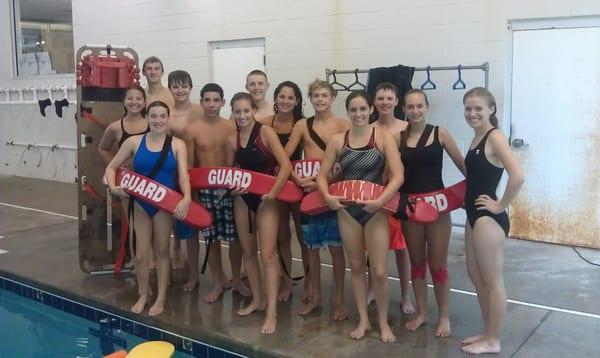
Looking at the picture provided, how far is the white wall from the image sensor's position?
511cm

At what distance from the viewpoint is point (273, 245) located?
129 inches

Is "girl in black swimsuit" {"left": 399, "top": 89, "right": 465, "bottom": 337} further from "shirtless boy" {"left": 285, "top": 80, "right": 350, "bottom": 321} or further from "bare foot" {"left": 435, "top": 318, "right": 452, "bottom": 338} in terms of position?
"shirtless boy" {"left": 285, "top": 80, "right": 350, "bottom": 321}

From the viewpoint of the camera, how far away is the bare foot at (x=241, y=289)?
12.5 feet

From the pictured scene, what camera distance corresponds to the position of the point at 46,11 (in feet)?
30.7

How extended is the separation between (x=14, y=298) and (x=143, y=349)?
1819mm

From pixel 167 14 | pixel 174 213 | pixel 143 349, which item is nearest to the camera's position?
pixel 143 349

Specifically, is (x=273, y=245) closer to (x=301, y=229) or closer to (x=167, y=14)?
(x=301, y=229)

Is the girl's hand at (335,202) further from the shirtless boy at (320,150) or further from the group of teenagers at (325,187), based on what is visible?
the shirtless boy at (320,150)

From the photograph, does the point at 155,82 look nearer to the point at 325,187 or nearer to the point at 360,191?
the point at 325,187

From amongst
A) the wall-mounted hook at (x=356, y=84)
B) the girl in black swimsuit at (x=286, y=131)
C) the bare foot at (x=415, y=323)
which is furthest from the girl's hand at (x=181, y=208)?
the wall-mounted hook at (x=356, y=84)

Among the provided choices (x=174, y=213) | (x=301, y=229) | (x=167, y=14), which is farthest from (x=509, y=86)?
Answer: (x=167, y=14)

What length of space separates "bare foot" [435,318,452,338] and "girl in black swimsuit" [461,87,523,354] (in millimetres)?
357

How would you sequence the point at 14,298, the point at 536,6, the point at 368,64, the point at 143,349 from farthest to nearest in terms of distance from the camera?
the point at 368,64 < the point at 536,6 < the point at 14,298 < the point at 143,349

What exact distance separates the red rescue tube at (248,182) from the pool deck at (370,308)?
0.73 meters
